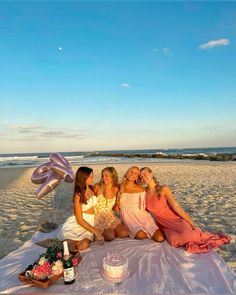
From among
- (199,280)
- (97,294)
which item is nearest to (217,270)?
(199,280)

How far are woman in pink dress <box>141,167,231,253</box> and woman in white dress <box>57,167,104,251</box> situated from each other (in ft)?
3.16

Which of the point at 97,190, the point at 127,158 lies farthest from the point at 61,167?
the point at 127,158

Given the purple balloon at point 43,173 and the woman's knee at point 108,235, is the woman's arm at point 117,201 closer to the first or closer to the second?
the woman's knee at point 108,235

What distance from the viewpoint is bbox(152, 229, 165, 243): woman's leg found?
13.4 ft

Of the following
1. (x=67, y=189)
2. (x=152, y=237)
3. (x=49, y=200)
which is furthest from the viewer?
(x=67, y=189)

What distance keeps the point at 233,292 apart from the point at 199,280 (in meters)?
0.37

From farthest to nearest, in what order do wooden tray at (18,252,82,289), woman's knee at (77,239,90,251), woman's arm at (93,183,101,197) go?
woman's arm at (93,183,101,197) → woman's knee at (77,239,90,251) → wooden tray at (18,252,82,289)

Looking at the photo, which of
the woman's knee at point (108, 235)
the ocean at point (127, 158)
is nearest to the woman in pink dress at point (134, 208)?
the woman's knee at point (108, 235)

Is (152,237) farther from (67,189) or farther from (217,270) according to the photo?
(67,189)

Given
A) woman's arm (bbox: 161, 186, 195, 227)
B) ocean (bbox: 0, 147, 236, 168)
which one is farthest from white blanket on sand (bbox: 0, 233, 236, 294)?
ocean (bbox: 0, 147, 236, 168)

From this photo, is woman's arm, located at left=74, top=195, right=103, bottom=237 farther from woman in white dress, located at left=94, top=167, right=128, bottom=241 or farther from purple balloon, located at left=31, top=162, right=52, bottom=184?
purple balloon, located at left=31, top=162, right=52, bottom=184

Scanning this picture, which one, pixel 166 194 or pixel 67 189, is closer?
pixel 166 194

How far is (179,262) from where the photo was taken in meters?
3.44

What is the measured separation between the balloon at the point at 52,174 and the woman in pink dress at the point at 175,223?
1.44m
